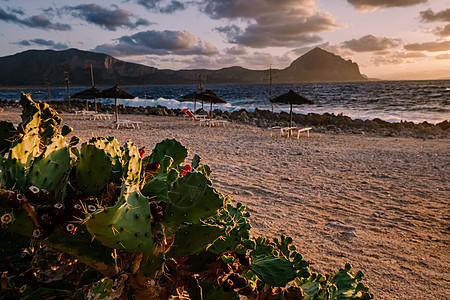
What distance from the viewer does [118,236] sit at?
3.10 feet

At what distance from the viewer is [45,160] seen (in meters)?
1.15

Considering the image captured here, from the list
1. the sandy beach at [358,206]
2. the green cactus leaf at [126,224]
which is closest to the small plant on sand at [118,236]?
the green cactus leaf at [126,224]

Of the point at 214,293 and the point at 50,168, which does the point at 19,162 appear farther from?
the point at 214,293

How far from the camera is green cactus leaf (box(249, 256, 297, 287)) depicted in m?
1.22

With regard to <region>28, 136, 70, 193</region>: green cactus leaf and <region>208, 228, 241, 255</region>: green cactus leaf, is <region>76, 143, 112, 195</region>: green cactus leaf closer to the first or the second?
<region>28, 136, 70, 193</region>: green cactus leaf

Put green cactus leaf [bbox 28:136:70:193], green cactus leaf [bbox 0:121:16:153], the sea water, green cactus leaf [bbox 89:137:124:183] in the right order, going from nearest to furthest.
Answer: green cactus leaf [bbox 28:136:70:193], green cactus leaf [bbox 89:137:124:183], green cactus leaf [bbox 0:121:16:153], the sea water

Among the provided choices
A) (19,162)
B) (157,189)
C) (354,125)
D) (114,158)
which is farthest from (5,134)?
(354,125)

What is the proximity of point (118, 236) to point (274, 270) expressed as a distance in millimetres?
662

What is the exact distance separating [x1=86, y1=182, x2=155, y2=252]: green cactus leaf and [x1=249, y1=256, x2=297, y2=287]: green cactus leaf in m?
0.50

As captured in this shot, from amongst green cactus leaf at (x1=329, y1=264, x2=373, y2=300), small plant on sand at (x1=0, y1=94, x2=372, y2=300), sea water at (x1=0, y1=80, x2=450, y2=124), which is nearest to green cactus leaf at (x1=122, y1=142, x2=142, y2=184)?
small plant on sand at (x1=0, y1=94, x2=372, y2=300)

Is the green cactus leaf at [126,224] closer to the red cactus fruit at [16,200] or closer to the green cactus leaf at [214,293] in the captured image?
the red cactus fruit at [16,200]

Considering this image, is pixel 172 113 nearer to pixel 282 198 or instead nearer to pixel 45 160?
pixel 282 198

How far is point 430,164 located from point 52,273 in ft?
36.5

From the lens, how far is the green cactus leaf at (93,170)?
119 centimetres
